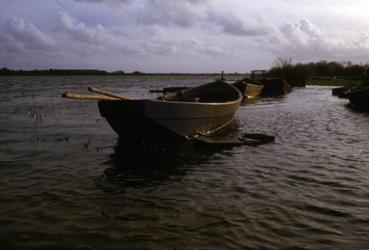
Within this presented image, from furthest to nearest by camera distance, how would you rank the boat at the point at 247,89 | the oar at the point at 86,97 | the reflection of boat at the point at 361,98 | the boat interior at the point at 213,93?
1. the boat at the point at 247,89
2. the reflection of boat at the point at 361,98
3. the boat interior at the point at 213,93
4. the oar at the point at 86,97

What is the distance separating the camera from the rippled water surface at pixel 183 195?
17.1 ft

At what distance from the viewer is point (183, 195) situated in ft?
23.1

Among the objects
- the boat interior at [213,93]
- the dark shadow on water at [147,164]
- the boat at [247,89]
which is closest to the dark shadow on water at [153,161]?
the dark shadow on water at [147,164]

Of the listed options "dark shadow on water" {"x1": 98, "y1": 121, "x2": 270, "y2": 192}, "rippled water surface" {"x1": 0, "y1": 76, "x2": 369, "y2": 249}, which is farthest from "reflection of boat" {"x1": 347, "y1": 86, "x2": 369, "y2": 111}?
"dark shadow on water" {"x1": 98, "y1": 121, "x2": 270, "y2": 192}

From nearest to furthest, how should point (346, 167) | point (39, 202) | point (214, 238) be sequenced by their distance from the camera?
point (214, 238) < point (39, 202) < point (346, 167)

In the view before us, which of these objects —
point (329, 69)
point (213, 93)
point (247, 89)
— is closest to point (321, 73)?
point (329, 69)

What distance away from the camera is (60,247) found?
16.0 feet

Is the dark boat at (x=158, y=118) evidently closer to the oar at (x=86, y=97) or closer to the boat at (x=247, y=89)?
the oar at (x=86, y=97)

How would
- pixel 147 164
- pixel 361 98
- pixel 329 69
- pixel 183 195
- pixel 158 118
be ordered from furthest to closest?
1. pixel 329 69
2. pixel 361 98
3. pixel 158 118
4. pixel 147 164
5. pixel 183 195

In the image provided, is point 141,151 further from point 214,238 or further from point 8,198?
point 214,238

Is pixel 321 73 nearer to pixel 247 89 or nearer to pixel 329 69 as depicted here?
pixel 329 69

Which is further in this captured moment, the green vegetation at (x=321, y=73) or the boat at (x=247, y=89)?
the green vegetation at (x=321, y=73)

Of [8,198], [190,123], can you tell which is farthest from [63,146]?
[8,198]

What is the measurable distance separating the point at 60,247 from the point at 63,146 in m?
6.87
